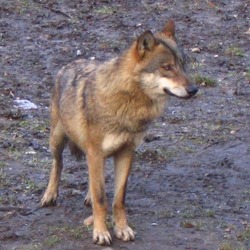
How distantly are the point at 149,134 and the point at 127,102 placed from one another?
2.99 m

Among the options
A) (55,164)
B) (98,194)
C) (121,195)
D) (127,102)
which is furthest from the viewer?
(55,164)

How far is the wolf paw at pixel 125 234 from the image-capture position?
7.62 m

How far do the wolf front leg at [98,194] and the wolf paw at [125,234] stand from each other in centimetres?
11

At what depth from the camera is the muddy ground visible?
788 cm

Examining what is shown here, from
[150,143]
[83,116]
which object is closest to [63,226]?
[83,116]

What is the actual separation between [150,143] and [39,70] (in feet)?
8.96

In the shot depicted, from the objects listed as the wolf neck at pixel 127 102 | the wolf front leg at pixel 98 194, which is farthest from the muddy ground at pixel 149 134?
the wolf neck at pixel 127 102

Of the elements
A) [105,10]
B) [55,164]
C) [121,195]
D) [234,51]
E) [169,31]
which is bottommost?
[105,10]

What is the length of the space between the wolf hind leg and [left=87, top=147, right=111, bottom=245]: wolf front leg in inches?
32.3

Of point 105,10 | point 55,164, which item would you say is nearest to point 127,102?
point 55,164

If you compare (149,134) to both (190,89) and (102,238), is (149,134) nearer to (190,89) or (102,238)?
(102,238)

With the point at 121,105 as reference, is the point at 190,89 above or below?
above

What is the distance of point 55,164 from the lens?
8523 mm

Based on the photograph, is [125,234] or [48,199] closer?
[125,234]
